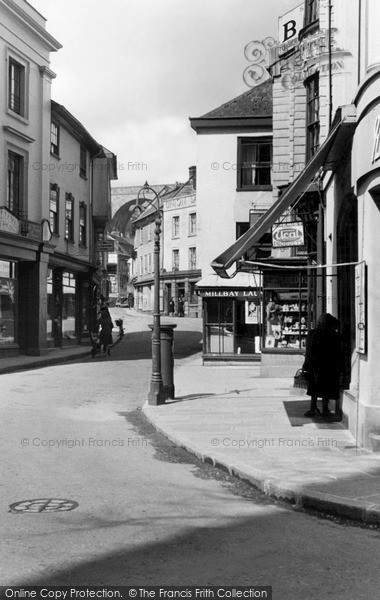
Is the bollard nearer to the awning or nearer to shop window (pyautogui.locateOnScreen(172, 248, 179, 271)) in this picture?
the awning

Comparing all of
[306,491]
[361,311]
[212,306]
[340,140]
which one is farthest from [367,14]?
[212,306]

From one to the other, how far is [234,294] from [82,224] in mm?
12626

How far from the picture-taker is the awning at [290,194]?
9992 millimetres

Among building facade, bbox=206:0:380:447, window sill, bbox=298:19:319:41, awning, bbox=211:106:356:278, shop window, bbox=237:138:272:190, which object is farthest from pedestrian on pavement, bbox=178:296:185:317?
awning, bbox=211:106:356:278

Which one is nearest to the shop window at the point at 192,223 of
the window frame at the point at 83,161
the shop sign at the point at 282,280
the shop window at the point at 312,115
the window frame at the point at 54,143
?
the window frame at the point at 83,161

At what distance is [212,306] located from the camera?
24.7m

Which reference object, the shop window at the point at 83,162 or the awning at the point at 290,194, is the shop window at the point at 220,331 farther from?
the awning at the point at 290,194

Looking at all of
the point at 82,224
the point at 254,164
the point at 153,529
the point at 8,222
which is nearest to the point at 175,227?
the point at 82,224

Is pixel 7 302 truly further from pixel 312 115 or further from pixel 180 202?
pixel 180 202

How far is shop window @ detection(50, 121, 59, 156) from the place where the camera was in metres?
29.6

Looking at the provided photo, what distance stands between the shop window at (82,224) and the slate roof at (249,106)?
921 cm

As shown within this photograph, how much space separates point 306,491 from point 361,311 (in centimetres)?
312

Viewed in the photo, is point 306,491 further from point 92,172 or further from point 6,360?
point 92,172

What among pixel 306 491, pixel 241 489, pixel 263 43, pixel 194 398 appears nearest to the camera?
pixel 306 491
